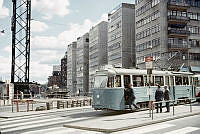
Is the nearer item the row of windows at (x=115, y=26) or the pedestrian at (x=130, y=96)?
the pedestrian at (x=130, y=96)

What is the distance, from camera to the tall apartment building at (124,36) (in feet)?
231

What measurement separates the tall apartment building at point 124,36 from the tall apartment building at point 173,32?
35.6ft

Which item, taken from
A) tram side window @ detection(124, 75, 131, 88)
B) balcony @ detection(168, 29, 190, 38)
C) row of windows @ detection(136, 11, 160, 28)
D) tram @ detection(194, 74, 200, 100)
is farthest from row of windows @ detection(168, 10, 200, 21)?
tram side window @ detection(124, 75, 131, 88)

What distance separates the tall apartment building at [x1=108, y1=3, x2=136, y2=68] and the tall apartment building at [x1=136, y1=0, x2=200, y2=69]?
10.8 m

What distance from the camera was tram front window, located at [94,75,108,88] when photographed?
17.6 m

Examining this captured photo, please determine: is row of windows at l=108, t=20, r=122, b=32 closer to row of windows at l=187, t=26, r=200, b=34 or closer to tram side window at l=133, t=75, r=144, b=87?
row of windows at l=187, t=26, r=200, b=34

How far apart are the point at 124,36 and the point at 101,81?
5410 cm

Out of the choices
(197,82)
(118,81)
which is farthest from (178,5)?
(118,81)

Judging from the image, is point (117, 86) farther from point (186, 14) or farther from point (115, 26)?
point (115, 26)

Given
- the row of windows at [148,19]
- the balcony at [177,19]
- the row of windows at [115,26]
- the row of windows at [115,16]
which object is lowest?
the balcony at [177,19]

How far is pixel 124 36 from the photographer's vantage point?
70.8 meters

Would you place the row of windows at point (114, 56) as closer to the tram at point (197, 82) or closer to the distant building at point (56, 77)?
the tram at point (197, 82)

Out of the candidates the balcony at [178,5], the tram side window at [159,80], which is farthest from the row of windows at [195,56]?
the tram side window at [159,80]

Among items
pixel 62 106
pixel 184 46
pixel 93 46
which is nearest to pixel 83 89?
pixel 93 46
